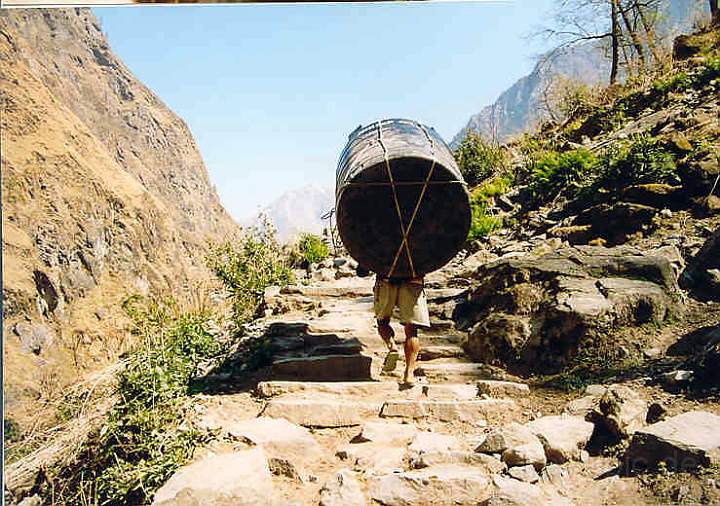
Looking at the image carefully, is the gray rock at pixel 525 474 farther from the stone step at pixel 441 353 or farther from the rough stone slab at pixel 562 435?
the stone step at pixel 441 353

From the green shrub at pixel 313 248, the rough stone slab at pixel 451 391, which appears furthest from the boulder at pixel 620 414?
the green shrub at pixel 313 248

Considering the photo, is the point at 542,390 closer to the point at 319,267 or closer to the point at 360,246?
the point at 360,246

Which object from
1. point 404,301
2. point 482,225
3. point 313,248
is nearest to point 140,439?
point 404,301

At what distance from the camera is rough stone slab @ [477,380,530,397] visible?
2896 millimetres

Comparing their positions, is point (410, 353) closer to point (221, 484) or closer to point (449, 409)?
point (449, 409)

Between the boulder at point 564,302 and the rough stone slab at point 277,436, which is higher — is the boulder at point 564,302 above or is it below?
above

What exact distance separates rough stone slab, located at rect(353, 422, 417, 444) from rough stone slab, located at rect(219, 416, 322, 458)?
225mm

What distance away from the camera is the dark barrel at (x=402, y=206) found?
3.29 metres

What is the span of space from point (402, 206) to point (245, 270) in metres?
2.13

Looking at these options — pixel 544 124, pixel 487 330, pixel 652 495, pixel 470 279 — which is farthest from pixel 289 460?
pixel 544 124

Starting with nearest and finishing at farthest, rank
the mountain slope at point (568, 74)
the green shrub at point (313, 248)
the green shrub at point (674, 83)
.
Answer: the green shrub at point (674, 83)
the green shrub at point (313, 248)
the mountain slope at point (568, 74)

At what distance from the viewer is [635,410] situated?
87.0 inches

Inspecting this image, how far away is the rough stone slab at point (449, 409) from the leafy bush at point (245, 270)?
6.70 ft

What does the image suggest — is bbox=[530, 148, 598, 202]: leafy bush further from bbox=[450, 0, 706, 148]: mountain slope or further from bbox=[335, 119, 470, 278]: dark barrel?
bbox=[450, 0, 706, 148]: mountain slope
